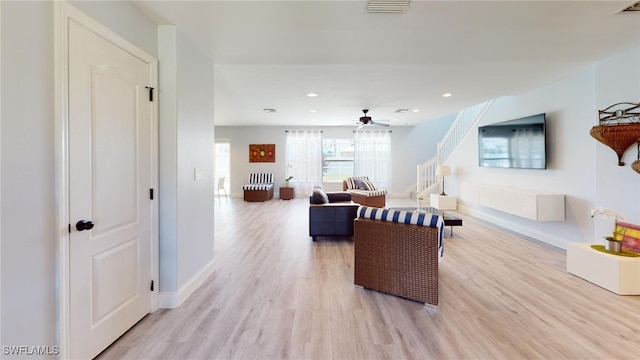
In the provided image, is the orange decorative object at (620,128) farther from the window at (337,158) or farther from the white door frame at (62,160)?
the window at (337,158)

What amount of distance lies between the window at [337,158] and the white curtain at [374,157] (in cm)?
32

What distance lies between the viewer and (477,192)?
5.65 meters

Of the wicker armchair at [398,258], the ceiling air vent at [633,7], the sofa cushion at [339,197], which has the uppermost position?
the ceiling air vent at [633,7]

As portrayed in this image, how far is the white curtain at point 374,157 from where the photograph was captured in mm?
9680

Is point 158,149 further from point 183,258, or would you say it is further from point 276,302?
point 276,302

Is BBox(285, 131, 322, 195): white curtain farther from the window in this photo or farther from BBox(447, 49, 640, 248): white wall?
BBox(447, 49, 640, 248): white wall

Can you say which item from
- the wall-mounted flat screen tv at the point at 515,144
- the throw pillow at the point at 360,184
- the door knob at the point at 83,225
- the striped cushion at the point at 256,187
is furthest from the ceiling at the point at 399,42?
the striped cushion at the point at 256,187

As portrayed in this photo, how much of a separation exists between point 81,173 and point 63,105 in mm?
406

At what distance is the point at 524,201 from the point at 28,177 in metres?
5.54

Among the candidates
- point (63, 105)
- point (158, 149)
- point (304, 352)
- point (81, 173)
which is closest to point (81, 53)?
point (63, 105)

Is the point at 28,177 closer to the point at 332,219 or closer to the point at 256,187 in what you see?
the point at 332,219

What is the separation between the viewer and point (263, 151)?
975cm

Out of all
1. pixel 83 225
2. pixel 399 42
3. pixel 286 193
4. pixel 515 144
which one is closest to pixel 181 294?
pixel 83 225

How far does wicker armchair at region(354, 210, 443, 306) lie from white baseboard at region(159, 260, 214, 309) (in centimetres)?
163
